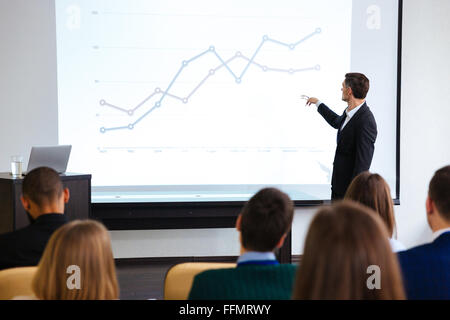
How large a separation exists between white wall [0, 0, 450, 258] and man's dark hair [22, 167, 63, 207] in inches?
85.2

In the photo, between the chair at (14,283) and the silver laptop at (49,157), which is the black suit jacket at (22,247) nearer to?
the chair at (14,283)

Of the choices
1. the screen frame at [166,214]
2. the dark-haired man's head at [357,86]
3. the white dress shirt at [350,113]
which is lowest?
the screen frame at [166,214]

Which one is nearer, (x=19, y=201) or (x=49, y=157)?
(x=19, y=201)

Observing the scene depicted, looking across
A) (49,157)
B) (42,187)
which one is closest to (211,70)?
(49,157)

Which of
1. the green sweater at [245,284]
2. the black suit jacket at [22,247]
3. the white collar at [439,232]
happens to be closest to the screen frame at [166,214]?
the black suit jacket at [22,247]

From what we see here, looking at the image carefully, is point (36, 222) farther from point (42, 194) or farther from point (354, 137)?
point (354, 137)

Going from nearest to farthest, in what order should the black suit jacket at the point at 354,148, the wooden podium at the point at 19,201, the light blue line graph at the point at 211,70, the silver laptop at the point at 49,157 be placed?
the wooden podium at the point at 19,201
the silver laptop at the point at 49,157
the black suit jacket at the point at 354,148
the light blue line graph at the point at 211,70

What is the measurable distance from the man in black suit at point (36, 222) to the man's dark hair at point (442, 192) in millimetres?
1407

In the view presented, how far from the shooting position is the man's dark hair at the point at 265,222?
1626 millimetres

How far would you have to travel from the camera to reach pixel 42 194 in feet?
7.55

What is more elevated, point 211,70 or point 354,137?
point 211,70

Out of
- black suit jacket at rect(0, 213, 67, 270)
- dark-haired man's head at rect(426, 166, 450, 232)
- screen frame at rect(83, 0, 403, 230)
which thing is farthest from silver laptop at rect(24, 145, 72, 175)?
dark-haired man's head at rect(426, 166, 450, 232)

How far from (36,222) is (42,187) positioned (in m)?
0.18
